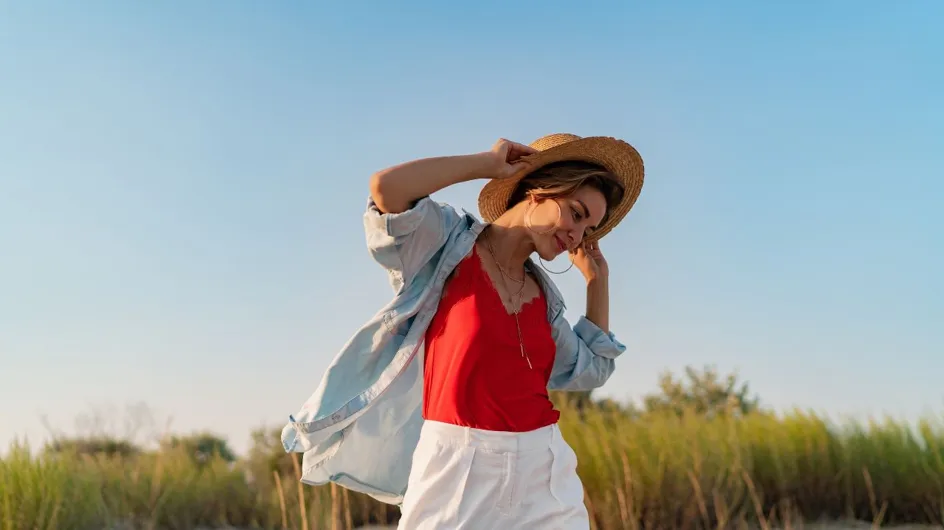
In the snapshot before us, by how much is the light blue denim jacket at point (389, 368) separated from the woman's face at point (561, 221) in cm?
17

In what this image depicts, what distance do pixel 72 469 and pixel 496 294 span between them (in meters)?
4.11

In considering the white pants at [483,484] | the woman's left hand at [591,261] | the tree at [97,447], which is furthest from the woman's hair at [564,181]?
the tree at [97,447]

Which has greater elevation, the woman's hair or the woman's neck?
the woman's hair

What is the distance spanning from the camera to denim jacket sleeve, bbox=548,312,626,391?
2.46m

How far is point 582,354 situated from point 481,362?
0.62 m

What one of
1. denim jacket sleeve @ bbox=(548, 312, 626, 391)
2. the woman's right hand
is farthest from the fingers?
denim jacket sleeve @ bbox=(548, 312, 626, 391)

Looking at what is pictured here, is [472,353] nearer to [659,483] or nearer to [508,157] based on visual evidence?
[508,157]

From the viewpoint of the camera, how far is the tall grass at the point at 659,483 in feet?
15.4

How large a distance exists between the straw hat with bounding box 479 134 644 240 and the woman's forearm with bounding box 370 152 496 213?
0.27m

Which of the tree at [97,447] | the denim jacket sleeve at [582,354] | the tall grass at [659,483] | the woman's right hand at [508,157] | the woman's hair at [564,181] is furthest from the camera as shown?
the tree at [97,447]

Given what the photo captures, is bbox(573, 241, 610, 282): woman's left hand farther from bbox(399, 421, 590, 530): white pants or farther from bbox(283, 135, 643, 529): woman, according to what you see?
bbox(399, 421, 590, 530): white pants

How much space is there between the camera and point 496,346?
2002 mm

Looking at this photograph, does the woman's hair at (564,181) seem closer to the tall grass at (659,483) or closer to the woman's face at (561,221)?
the woman's face at (561,221)

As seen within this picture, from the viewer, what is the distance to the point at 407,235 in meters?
2.00
